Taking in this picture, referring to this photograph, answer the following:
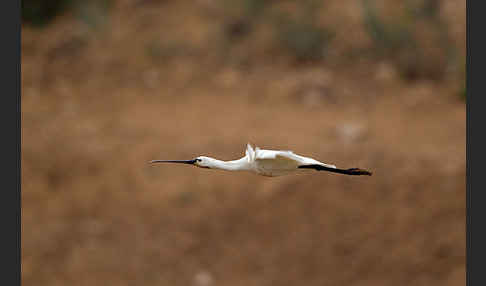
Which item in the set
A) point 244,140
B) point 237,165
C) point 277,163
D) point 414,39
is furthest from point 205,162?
point 414,39

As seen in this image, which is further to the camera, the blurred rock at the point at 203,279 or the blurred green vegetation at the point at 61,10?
the blurred green vegetation at the point at 61,10

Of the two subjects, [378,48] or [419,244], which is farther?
[378,48]

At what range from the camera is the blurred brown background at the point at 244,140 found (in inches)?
156

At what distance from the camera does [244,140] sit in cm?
443

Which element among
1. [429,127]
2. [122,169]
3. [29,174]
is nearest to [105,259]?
[122,169]

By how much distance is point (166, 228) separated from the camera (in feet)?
13.8

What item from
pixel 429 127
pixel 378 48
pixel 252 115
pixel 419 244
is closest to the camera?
pixel 419 244

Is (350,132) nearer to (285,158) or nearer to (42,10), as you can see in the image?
(285,158)

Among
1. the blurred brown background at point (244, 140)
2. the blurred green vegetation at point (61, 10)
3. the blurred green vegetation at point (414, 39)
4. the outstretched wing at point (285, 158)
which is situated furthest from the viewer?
the blurred green vegetation at point (61, 10)

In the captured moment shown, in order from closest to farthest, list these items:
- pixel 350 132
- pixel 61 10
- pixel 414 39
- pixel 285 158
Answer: pixel 285 158 < pixel 350 132 < pixel 414 39 < pixel 61 10

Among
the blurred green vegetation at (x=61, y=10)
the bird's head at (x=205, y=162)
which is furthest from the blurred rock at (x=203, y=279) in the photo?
the blurred green vegetation at (x=61, y=10)

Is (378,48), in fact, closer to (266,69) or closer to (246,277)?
(266,69)

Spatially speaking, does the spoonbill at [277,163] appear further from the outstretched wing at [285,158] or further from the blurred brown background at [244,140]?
the blurred brown background at [244,140]

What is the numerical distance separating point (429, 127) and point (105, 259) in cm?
264
